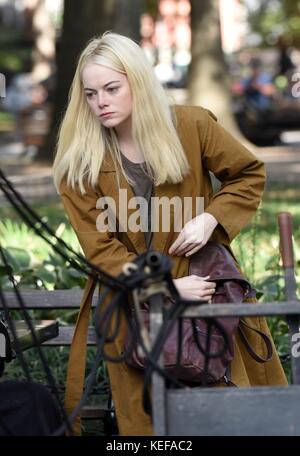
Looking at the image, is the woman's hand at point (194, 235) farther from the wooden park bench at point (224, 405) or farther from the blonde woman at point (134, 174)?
the wooden park bench at point (224, 405)

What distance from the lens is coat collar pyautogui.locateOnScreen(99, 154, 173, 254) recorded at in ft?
14.1

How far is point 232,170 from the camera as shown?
14.5ft

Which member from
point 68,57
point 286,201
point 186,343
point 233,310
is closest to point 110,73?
point 186,343

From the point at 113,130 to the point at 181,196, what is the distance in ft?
1.12

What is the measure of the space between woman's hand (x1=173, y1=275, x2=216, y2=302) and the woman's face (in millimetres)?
596

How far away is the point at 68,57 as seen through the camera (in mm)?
16562

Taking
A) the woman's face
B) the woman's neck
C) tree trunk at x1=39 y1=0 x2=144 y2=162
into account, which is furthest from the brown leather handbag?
tree trunk at x1=39 y1=0 x2=144 y2=162

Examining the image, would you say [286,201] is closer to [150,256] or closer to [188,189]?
[188,189]

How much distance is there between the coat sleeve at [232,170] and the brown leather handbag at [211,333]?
133 mm

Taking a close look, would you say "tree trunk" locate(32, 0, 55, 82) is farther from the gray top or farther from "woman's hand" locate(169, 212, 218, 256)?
"woman's hand" locate(169, 212, 218, 256)

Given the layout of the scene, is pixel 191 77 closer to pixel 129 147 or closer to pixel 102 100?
pixel 129 147

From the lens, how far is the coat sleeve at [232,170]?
4.37m

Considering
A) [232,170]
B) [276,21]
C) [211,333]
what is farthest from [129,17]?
[276,21]
